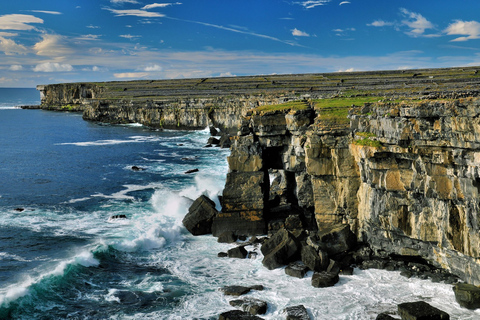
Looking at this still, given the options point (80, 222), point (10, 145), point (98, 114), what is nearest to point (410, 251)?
point (80, 222)

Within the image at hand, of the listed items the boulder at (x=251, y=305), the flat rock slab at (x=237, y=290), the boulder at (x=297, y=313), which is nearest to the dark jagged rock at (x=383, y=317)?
the boulder at (x=297, y=313)

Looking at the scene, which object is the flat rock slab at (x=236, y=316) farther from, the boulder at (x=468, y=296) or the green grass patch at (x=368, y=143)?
the green grass patch at (x=368, y=143)

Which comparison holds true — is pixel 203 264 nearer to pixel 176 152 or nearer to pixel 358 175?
pixel 358 175

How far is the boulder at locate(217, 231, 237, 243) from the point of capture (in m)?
26.8

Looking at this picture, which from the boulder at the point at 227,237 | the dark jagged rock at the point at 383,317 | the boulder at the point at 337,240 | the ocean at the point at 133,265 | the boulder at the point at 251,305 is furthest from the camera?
the boulder at the point at 227,237

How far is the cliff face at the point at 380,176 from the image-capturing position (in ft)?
60.1

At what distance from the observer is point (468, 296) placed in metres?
17.6

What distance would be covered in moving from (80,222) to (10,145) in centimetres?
4939

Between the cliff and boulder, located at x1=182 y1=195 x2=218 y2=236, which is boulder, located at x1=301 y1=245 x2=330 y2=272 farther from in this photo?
boulder, located at x1=182 y1=195 x2=218 y2=236

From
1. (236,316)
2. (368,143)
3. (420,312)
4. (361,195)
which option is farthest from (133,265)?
(420,312)

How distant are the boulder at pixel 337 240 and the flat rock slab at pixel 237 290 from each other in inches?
195

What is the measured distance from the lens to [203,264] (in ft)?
77.0

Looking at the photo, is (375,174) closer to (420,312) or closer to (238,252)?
(420,312)

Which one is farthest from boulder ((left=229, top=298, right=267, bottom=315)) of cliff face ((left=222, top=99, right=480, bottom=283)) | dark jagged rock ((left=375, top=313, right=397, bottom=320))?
cliff face ((left=222, top=99, right=480, bottom=283))
